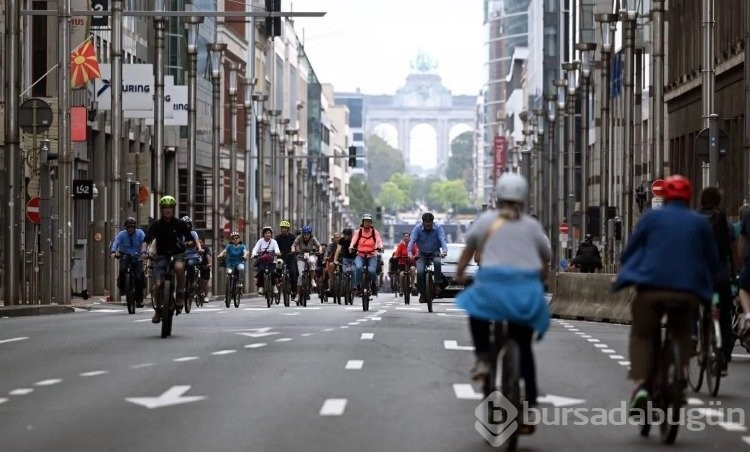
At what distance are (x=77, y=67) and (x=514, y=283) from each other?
44.1m

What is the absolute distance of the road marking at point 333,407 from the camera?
15.3m

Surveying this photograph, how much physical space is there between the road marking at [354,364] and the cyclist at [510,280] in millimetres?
6590

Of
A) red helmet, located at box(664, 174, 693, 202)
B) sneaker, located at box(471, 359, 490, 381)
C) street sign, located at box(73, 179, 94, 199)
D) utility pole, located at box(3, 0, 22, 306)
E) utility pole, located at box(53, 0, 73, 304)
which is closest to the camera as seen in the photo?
sneaker, located at box(471, 359, 490, 381)

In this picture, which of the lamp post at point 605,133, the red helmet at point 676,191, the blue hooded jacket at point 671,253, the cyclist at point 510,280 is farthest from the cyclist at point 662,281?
the lamp post at point 605,133

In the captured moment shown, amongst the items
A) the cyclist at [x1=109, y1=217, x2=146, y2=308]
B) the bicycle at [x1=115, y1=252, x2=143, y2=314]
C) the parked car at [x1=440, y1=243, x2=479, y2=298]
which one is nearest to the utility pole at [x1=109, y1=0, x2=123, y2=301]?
the parked car at [x1=440, y1=243, x2=479, y2=298]

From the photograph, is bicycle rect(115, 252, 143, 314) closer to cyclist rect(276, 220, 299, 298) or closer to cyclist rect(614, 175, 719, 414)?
cyclist rect(276, 220, 299, 298)

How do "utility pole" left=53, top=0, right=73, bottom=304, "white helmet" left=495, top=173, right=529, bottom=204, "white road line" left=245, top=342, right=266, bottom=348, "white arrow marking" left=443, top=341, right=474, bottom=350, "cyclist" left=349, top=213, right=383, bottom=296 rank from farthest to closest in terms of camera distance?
1. "utility pole" left=53, top=0, right=73, bottom=304
2. "cyclist" left=349, top=213, right=383, bottom=296
3. "white road line" left=245, top=342, right=266, bottom=348
4. "white arrow marking" left=443, top=341, right=474, bottom=350
5. "white helmet" left=495, top=173, right=529, bottom=204

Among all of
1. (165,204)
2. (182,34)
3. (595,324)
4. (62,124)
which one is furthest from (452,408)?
(182,34)

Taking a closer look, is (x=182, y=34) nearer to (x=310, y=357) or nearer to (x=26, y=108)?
(x=26, y=108)

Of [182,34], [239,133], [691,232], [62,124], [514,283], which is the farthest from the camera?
[239,133]

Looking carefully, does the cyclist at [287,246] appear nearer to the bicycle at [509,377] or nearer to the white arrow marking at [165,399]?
the white arrow marking at [165,399]

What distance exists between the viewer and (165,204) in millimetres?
26469

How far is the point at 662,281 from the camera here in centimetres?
1379

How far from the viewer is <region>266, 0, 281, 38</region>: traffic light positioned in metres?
36.3
